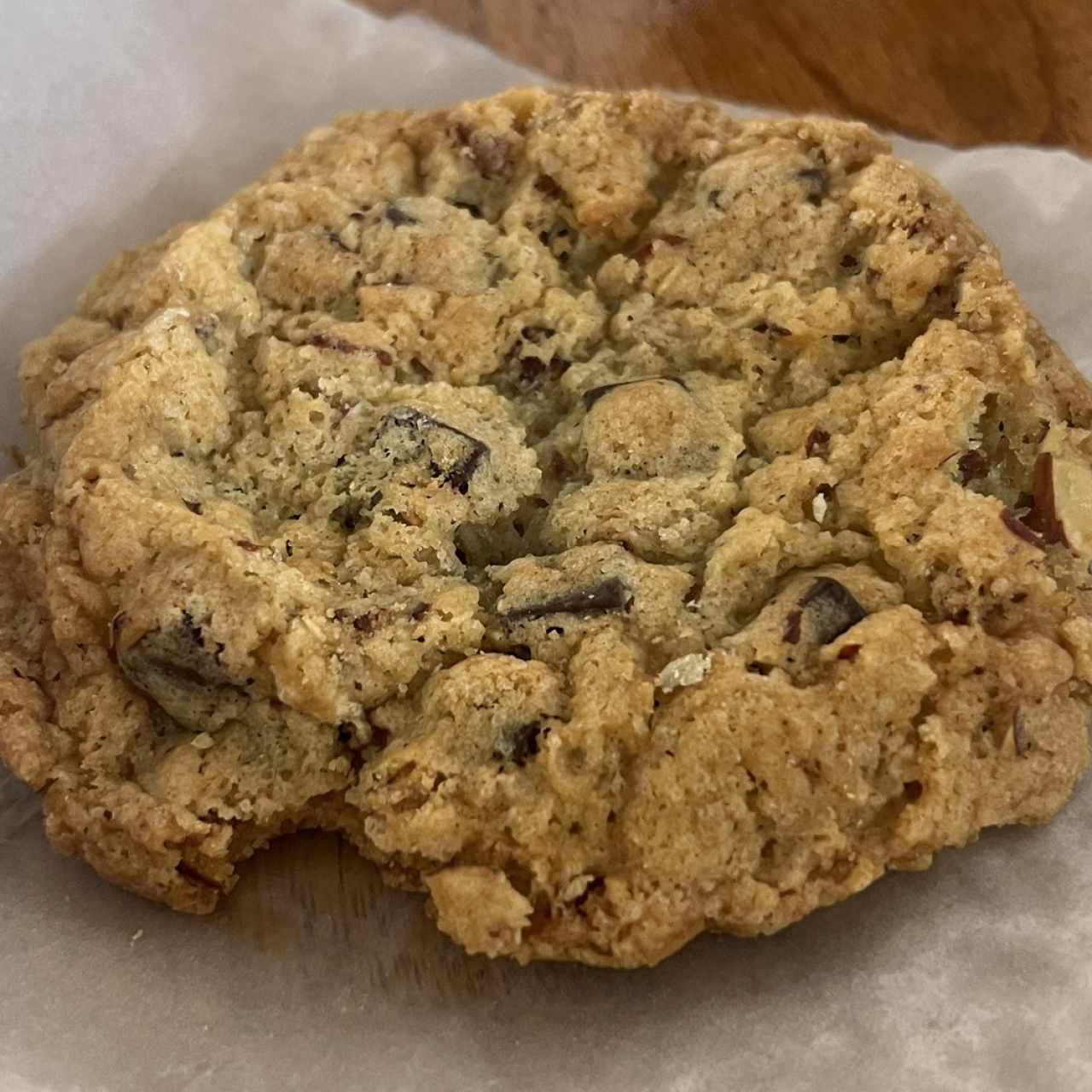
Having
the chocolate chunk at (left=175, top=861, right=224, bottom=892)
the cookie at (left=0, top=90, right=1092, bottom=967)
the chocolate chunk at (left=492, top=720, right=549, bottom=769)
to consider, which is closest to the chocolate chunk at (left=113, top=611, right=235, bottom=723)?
the cookie at (left=0, top=90, right=1092, bottom=967)

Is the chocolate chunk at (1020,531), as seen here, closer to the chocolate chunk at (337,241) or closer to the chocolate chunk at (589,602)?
the chocolate chunk at (589,602)

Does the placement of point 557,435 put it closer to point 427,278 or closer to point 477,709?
point 427,278

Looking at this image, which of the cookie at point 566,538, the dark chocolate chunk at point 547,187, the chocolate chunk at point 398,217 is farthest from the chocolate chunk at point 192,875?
the dark chocolate chunk at point 547,187

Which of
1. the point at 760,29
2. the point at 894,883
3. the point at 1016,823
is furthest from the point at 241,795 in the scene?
the point at 760,29

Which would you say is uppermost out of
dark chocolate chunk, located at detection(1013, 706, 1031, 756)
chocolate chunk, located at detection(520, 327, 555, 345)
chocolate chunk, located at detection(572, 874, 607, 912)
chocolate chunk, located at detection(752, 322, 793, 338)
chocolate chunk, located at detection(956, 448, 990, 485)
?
chocolate chunk, located at detection(520, 327, 555, 345)

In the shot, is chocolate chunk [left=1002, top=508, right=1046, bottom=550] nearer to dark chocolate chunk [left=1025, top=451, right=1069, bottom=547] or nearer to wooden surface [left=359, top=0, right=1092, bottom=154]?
dark chocolate chunk [left=1025, top=451, right=1069, bottom=547]
